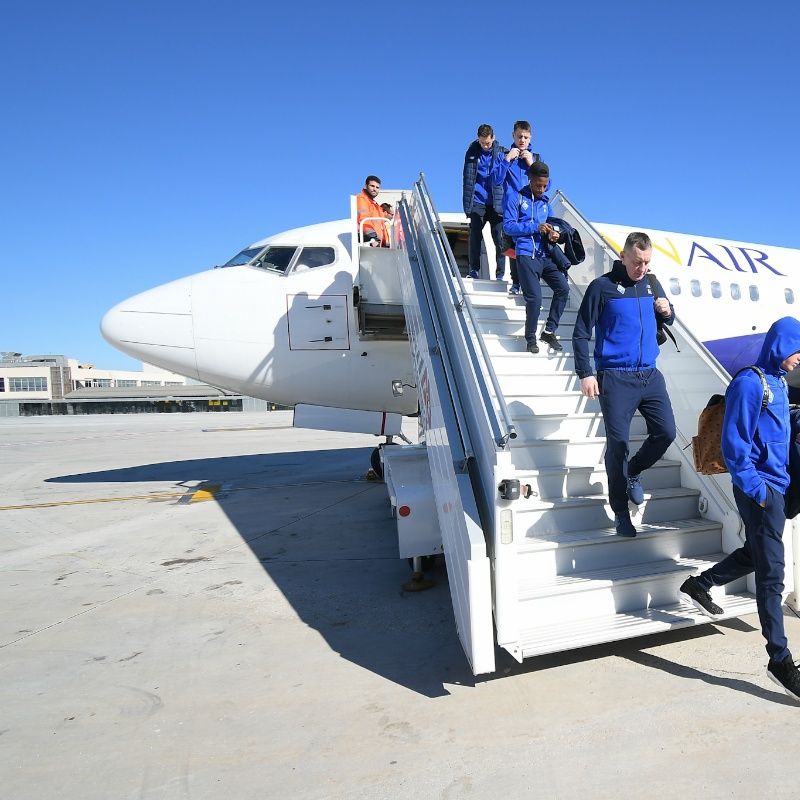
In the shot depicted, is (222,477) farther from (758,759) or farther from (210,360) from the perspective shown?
(758,759)

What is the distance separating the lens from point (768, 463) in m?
2.88

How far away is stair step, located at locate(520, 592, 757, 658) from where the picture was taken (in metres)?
3.05

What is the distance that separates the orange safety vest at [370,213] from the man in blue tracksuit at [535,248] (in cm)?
298

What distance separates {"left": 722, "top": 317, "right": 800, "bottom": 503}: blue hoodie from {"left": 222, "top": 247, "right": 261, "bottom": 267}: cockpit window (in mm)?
6720

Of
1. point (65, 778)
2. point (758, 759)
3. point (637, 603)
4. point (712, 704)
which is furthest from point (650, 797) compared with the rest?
point (65, 778)

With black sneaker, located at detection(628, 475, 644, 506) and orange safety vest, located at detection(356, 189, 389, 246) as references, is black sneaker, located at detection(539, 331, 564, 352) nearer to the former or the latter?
black sneaker, located at detection(628, 475, 644, 506)

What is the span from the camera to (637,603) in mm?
3447

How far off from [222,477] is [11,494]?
11.9 ft

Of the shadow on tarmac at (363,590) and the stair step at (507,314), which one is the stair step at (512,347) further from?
the shadow on tarmac at (363,590)

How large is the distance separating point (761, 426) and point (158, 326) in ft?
23.2

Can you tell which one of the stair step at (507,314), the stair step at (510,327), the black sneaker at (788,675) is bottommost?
the black sneaker at (788,675)

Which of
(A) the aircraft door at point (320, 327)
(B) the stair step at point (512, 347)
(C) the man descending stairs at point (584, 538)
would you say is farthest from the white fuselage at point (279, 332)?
(C) the man descending stairs at point (584, 538)

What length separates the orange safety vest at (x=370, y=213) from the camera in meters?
8.05

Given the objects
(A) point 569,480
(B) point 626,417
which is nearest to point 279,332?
(A) point 569,480
